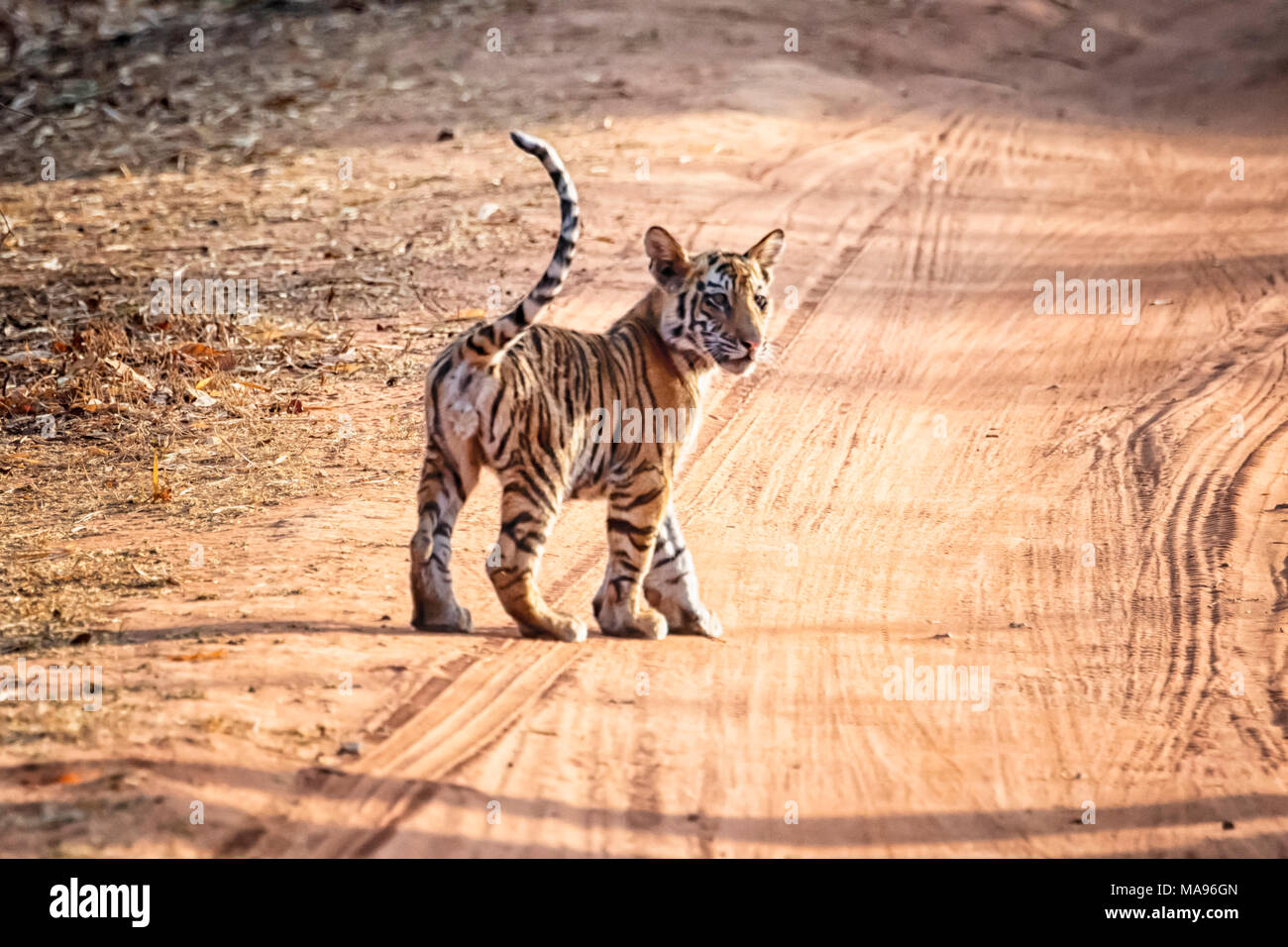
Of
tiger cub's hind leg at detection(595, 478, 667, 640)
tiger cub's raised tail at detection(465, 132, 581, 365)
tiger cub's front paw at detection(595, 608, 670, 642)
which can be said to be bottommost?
tiger cub's front paw at detection(595, 608, 670, 642)

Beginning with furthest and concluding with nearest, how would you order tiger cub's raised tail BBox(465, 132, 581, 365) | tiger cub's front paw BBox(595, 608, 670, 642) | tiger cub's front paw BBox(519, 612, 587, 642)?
tiger cub's front paw BBox(595, 608, 670, 642) < tiger cub's front paw BBox(519, 612, 587, 642) < tiger cub's raised tail BBox(465, 132, 581, 365)

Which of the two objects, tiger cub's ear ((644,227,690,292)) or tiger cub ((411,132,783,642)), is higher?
tiger cub's ear ((644,227,690,292))

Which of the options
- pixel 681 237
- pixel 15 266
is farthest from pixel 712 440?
pixel 15 266

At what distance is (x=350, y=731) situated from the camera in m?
5.88

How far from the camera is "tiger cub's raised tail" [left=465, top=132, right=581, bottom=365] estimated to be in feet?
20.5

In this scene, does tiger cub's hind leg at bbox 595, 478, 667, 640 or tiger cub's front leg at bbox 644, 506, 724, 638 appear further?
tiger cub's front leg at bbox 644, 506, 724, 638

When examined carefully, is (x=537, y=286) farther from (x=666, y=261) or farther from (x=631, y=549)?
(x=631, y=549)

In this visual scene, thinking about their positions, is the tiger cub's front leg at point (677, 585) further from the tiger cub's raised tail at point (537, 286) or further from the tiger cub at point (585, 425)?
the tiger cub's raised tail at point (537, 286)

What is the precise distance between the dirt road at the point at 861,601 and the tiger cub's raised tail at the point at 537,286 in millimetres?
1474

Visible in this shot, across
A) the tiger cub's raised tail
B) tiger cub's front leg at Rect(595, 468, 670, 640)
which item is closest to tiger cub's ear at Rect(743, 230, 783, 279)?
tiger cub's front leg at Rect(595, 468, 670, 640)

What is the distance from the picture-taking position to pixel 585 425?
6902 millimetres

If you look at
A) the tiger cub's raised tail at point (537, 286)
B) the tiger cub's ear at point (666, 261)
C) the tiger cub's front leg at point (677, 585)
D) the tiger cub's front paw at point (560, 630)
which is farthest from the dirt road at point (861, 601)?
the tiger cub's ear at point (666, 261)

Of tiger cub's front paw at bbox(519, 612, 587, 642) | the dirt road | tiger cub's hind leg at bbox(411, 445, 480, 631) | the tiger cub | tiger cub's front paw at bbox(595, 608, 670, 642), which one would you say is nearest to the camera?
the dirt road

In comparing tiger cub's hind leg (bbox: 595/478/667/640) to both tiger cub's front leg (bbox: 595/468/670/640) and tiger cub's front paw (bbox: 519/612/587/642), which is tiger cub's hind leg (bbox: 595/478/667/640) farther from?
tiger cub's front paw (bbox: 519/612/587/642)
